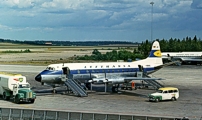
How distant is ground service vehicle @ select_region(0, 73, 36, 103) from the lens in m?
50.8

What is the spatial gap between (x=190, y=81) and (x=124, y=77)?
20.0 metres

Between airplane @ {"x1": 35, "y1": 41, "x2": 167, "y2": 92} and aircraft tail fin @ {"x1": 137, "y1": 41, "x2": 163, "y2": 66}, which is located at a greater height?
aircraft tail fin @ {"x1": 137, "y1": 41, "x2": 163, "y2": 66}

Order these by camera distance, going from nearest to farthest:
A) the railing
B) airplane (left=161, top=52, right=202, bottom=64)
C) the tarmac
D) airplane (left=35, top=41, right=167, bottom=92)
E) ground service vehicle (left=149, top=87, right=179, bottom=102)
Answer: the railing → the tarmac → ground service vehicle (left=149, top=87, right=179, bottom=102) → airplane (left=35, top=41, right=167, bottom=92) → airplane (left=161, top=52, right=202, bottom=64)

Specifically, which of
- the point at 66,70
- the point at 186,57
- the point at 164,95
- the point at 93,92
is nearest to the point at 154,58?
the point at 93,92

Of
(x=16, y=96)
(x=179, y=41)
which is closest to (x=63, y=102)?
(x=16, y=96)

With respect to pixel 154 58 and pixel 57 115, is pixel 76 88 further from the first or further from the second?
pixel 57 115

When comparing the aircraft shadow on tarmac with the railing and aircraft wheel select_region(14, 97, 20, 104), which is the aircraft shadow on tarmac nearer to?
aircraft wheel select_region(14, 97, 20, 104)

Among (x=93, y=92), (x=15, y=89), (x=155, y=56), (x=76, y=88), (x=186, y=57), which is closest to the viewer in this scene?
(x=15, y=89)

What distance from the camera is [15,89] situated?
52.2m

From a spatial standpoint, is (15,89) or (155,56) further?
(155,56)

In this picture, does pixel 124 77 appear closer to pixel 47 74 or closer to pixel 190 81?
pixel 47 74

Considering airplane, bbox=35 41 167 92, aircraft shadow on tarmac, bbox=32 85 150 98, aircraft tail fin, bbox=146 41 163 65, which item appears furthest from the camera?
aircraft tail fin, bbox=146 41 163 65

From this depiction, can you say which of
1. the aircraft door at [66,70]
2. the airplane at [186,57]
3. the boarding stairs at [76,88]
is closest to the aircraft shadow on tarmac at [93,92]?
the boarding stairs at [76,88]

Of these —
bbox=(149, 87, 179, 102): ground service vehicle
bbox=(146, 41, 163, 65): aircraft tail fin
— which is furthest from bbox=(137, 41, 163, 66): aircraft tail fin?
bbox=(149, 87, 179, 102): ground service vehicle
